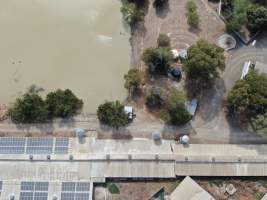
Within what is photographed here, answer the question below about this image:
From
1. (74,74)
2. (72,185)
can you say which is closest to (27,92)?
(74,74)

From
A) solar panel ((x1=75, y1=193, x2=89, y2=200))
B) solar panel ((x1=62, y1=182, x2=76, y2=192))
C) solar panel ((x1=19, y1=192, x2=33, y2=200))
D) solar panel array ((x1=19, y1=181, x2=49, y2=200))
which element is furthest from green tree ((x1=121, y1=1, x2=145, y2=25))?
solar panel ((x1=19, y1=192, x2=33, y2=200))

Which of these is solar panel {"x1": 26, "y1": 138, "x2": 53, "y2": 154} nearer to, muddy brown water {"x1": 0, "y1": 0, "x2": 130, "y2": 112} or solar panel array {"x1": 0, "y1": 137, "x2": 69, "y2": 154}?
solar panel array {"x1": 0, "y1": 137, "x2": 69, "y2": 154}

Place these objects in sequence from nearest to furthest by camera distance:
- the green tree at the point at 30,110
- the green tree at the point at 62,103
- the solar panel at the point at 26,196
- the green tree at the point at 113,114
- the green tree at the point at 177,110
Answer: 1. the solar panel at the point at 26,196
2. the green tree at the point at 177,110
3. the green tree at the point at 113,114
4. the green tree at the point at 30,110
5. the green tree at the point at 62,103

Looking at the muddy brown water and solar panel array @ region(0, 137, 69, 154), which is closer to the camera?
solar panel array @ region(0, 137, 69, 154)

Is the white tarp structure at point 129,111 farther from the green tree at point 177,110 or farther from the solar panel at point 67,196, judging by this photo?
the solar panel at point 67,196

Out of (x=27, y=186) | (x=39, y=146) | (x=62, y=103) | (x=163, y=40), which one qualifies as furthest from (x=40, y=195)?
(x=163, y=40)

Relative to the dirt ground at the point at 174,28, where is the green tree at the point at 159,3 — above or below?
above

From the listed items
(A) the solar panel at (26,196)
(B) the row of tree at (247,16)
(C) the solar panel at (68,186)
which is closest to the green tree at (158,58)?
(B) the row of tree at (247,16)
